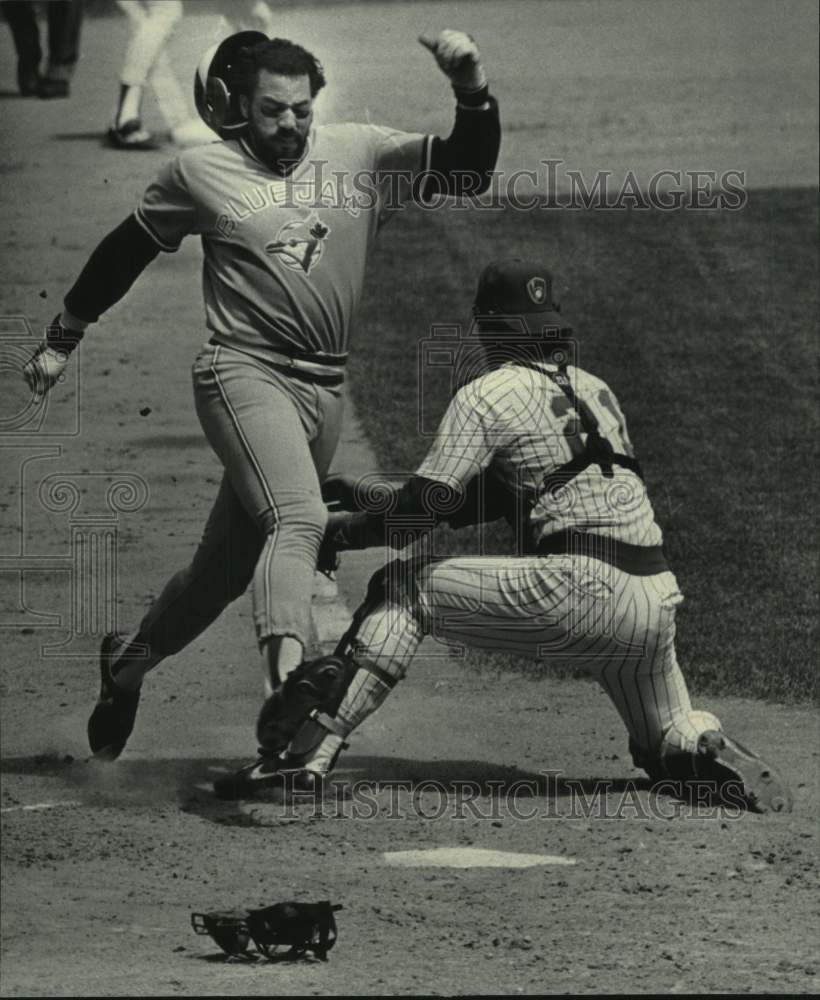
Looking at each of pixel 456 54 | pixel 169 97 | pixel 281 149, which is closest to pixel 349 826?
pixel 281 149

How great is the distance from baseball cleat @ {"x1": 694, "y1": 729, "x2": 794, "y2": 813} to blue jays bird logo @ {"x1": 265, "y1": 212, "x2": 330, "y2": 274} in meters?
1.84

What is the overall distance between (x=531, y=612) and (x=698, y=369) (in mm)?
6254

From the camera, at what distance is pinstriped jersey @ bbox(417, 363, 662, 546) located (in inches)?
262

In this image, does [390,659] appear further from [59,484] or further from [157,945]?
[59,484]

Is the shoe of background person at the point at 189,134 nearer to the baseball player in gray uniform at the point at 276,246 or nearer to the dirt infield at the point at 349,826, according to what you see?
the dirt infield at the point at 349,826

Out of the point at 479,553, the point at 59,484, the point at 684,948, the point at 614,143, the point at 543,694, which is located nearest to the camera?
the point at 684,948

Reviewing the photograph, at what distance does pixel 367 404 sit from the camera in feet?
39.6

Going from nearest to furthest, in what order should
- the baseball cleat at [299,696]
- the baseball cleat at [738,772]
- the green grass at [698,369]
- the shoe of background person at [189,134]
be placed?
the baseball cleat at [299,696], the baseball cleat at [738,772], the green grass at [698,369], the shoe of background person at [189,134]

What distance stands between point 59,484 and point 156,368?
188 centimetres

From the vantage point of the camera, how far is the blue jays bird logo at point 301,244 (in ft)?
21.3

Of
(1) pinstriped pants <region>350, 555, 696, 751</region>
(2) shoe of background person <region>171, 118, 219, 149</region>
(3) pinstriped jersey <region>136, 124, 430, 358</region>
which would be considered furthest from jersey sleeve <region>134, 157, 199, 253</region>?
(2) shoe of background person <region>171, 118, 219, 149</region>

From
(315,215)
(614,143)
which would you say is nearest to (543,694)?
(315,215)

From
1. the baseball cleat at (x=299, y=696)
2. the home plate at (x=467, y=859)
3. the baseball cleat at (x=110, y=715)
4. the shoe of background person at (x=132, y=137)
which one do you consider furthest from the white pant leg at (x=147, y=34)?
the baseball cleat at (x=299, y=696)

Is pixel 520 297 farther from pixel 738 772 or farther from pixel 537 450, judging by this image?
pixel 738 772
